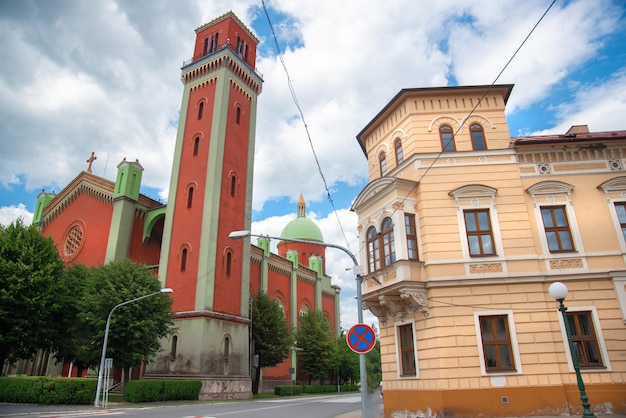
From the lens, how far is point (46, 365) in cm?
3638

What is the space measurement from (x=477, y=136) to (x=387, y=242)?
5.76 meters

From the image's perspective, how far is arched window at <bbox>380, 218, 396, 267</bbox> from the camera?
16375mm

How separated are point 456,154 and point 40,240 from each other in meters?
26.3

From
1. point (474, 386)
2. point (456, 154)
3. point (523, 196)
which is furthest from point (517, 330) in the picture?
point (456, 154)

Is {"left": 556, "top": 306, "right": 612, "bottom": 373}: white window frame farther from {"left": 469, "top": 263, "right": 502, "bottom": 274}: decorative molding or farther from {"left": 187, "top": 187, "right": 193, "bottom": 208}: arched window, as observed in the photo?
{"left": 187, "top": 187, "right": 193, "bottom": 208}: arched window

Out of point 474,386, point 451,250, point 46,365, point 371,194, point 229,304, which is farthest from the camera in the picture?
point 46,365

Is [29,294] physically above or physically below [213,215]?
below

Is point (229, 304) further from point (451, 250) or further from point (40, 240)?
point (451, 250)

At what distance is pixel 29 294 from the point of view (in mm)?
25672

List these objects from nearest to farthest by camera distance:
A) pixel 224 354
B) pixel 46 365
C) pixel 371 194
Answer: pixel 371 194
pixel 224 354
pixel 46 365

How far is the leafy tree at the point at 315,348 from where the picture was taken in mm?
48406

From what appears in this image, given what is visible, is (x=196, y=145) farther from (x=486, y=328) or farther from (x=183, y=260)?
(x=486, y=328)

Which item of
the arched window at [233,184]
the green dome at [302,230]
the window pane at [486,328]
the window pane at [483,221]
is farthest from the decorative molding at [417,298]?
the green dome at [302,230]

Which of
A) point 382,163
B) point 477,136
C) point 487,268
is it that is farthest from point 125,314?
point 477,136
